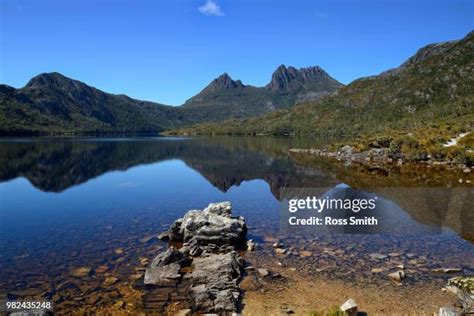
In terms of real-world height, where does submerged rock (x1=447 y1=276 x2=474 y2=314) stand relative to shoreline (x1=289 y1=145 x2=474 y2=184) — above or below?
below

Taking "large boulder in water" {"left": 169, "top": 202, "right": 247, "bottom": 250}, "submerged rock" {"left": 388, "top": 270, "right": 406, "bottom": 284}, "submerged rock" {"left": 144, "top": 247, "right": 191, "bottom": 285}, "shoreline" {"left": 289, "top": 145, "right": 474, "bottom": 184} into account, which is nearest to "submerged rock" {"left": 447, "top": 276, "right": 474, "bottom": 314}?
"submerged rock" {"left": 388, "top": 270, "right": 406, "bottom": 284}

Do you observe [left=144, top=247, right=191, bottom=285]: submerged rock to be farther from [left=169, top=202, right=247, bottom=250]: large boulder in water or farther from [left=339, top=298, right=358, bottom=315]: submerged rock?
[left=339, top=298, right=358, bottom=315]: submerged rock

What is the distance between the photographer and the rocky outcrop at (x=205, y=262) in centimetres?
1844

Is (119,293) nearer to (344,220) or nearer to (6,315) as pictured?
(6,315)

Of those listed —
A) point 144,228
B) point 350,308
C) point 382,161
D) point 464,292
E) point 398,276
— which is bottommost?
point 144,228

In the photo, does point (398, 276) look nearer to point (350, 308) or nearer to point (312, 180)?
point (350, 308)

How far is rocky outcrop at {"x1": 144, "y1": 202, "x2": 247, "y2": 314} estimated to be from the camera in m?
18.4

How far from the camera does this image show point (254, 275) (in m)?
22.1

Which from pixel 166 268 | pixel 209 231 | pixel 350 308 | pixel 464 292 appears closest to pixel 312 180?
pixel 209 231

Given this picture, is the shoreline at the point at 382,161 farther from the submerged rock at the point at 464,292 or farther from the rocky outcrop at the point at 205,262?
the rocky outcrop at the point at 205,262

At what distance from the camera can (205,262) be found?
23.6m

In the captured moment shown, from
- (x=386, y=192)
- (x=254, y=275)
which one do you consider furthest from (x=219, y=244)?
(x=386, y=192)

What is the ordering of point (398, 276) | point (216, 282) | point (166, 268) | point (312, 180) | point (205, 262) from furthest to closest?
point (312, 180) < point (205, 262) < point (166, 268) < point (398, 276) < point (216, 282)

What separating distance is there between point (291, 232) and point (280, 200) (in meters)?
15.6
